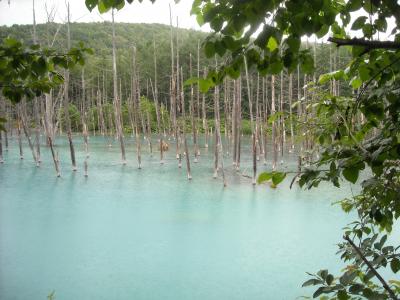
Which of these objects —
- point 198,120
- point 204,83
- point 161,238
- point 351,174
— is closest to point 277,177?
point 351,174

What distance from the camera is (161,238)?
5828 mm

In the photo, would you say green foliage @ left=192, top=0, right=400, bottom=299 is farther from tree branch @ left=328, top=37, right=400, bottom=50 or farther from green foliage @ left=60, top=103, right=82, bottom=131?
green foliage @ left=60, top=103, right=82, bottom=131

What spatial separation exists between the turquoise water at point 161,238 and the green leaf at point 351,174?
12.0 feet

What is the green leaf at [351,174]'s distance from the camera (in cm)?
72

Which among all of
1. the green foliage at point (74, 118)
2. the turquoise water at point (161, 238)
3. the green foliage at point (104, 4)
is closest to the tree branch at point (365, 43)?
the green foliage at point (104, 4)

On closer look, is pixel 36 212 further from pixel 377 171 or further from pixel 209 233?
pixel 377 171

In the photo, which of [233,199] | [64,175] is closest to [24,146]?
[64,175]

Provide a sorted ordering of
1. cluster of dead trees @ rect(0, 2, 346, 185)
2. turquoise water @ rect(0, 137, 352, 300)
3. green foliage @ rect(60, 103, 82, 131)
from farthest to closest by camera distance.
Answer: green foliage @ rect(60, 103, 82, 131)
cluster of dead trees @ rect(0, 2, 346, 185)
turquoise water @ rect(0, 137, 352, 300)

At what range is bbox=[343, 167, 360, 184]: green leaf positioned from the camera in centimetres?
72

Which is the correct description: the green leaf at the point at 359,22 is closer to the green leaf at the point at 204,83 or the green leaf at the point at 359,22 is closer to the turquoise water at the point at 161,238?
the green leaf at the point at 204,83

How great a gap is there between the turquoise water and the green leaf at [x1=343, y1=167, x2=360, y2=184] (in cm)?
364

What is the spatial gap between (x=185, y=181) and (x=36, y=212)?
3.81m

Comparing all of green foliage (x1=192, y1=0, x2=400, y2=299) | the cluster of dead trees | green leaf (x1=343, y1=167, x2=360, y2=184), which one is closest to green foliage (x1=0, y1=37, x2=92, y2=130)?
green foliage (x1=192, y1=0, x2=400, y2=299)

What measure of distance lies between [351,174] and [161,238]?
530 centimetres
